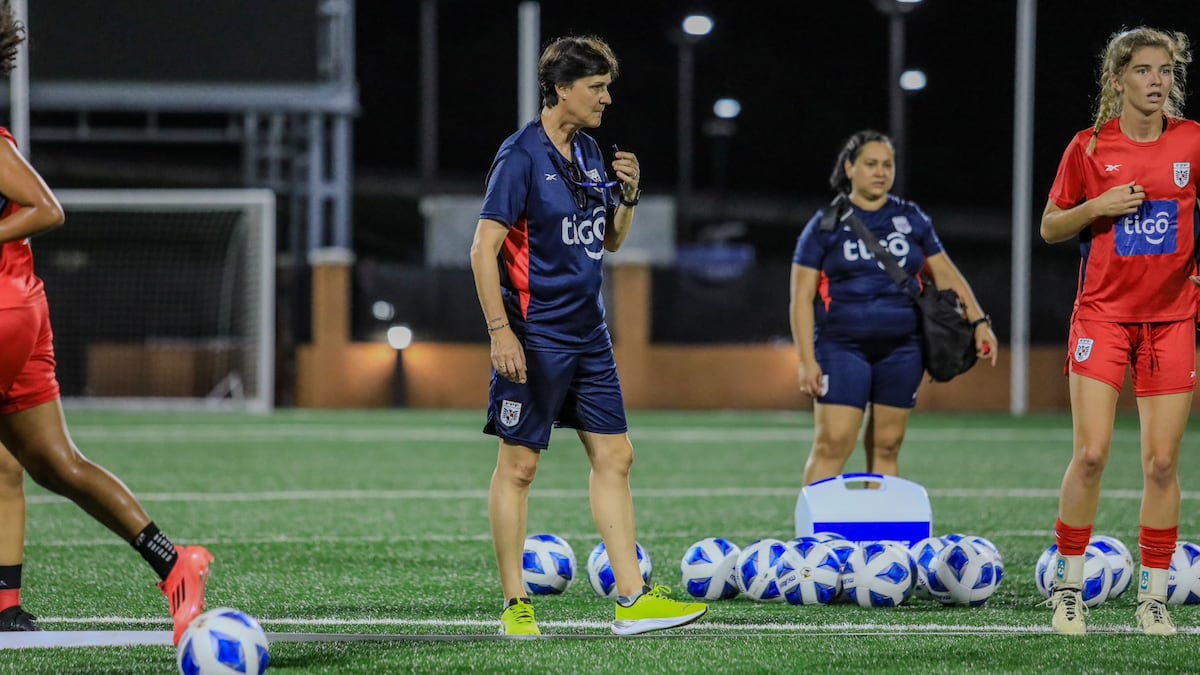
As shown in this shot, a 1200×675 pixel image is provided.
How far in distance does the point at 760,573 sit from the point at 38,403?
279cm

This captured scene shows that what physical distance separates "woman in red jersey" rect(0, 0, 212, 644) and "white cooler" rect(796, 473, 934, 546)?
2811 mm

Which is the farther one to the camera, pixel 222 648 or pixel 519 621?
pixel 519 621

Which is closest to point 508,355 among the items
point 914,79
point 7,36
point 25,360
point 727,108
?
point 25,360

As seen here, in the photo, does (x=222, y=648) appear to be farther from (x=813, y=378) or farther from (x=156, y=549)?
(x=813, y=378)

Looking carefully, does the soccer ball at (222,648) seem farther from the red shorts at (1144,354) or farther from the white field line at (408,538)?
the white field line at (408,538)

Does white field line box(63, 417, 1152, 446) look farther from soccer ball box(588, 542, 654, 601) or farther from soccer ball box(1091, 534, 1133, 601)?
soccer ball box(1091, 534, 1133, 601)

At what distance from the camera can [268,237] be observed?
20453 mm

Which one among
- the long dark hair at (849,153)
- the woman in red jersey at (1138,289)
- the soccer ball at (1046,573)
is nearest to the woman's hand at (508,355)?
the woman in red jersey at (1138,289)

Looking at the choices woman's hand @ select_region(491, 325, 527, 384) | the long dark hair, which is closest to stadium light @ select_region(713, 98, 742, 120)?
the long dark hair

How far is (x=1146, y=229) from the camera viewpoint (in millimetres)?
5234

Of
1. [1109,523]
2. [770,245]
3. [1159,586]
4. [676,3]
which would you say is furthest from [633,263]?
[770,245]

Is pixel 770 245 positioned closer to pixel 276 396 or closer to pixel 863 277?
pixel 276 396

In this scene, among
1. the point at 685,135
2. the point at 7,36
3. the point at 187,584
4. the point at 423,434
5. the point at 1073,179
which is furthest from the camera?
the point at 685,135

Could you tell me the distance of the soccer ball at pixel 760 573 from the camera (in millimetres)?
6020
